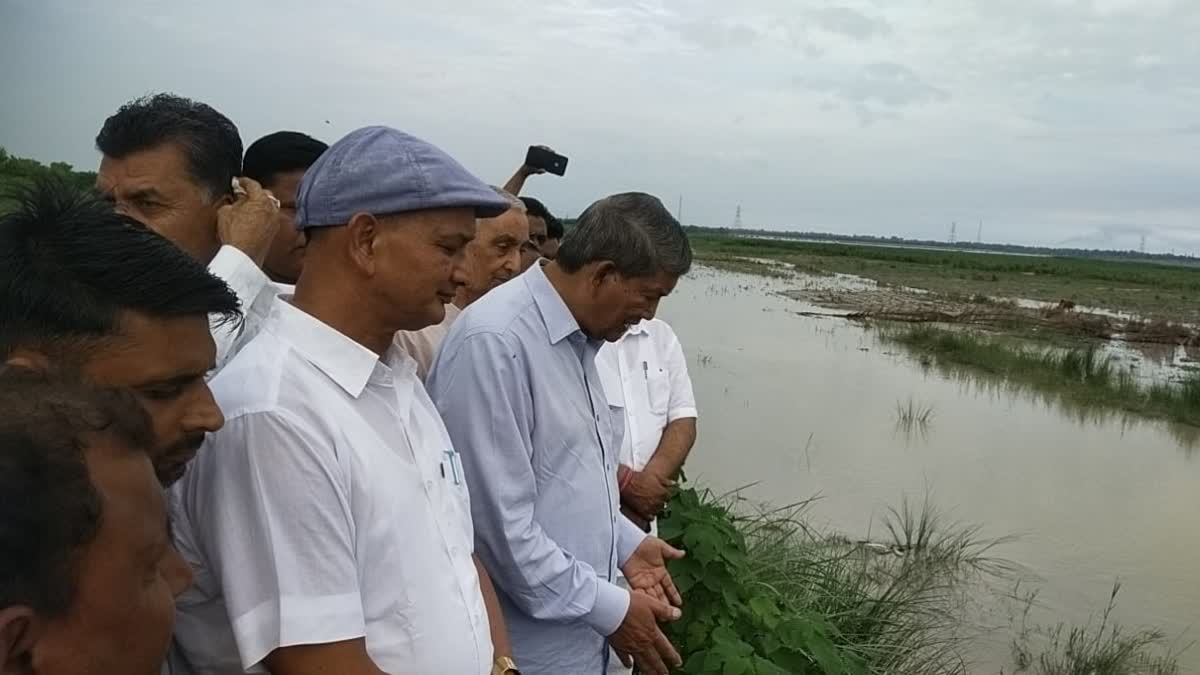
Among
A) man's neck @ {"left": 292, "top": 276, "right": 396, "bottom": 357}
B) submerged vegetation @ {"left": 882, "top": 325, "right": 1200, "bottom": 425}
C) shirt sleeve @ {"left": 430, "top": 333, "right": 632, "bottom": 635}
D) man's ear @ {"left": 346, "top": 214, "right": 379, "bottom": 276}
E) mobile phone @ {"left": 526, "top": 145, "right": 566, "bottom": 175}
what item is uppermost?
mobile phone @ {"left": 526, "top": 145, "right": 566, "bottom": 175}

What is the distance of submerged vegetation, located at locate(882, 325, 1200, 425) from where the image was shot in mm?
12500

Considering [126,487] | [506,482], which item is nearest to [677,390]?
[506,482]

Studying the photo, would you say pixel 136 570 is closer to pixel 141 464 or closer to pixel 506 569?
pixel 141 464

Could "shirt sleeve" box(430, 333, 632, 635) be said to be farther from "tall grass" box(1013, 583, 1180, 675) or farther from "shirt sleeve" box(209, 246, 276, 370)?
"tall grass" box(1013, 583, 1180, 675)

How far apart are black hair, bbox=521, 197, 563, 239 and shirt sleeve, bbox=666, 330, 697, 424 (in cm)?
135

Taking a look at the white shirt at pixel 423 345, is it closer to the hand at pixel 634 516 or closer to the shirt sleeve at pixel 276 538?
the hand at pixel 634 516

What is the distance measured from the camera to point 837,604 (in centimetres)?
455

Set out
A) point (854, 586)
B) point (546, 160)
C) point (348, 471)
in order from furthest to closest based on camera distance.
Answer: point (854, 586)
point (546, 160)
point (348, 471)

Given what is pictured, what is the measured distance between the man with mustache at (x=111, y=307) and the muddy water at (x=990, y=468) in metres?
5.32

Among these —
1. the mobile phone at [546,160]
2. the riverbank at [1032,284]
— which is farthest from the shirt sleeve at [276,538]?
the riverbank at [1032,284]

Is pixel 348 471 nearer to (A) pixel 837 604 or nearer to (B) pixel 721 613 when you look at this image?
(B) pixel 721 613

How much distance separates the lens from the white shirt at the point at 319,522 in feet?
4.11

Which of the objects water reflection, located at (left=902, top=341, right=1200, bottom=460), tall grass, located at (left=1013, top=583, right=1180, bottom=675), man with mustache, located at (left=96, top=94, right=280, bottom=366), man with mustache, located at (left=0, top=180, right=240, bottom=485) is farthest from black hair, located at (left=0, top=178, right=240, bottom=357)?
water reflection, located at (left=902, top=341, right=1200, bottom=460)

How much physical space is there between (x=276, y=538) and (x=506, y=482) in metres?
0.76
